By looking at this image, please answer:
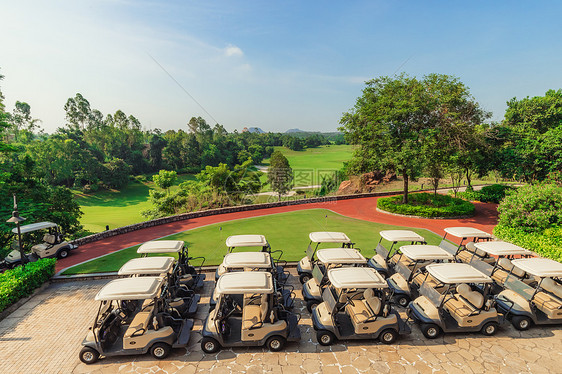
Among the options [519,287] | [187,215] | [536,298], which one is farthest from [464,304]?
[187,215]

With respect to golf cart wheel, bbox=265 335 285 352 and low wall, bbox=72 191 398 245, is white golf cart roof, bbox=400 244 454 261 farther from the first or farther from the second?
low wall, bbox=72 191 398 245

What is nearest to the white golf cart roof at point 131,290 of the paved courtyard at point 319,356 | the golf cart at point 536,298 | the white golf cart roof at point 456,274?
the paved courtyard at point 319,356

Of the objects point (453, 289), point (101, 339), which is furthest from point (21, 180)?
point (453, 289)

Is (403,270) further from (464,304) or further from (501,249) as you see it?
(501,249)

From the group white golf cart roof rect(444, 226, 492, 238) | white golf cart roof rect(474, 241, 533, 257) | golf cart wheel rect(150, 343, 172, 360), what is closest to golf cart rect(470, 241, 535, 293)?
white golf cart roof rect(474, 241, 533, 257)

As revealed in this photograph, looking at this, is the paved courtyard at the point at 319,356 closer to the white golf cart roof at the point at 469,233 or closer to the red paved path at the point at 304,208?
the white golf cart roof at the point at 469,233
